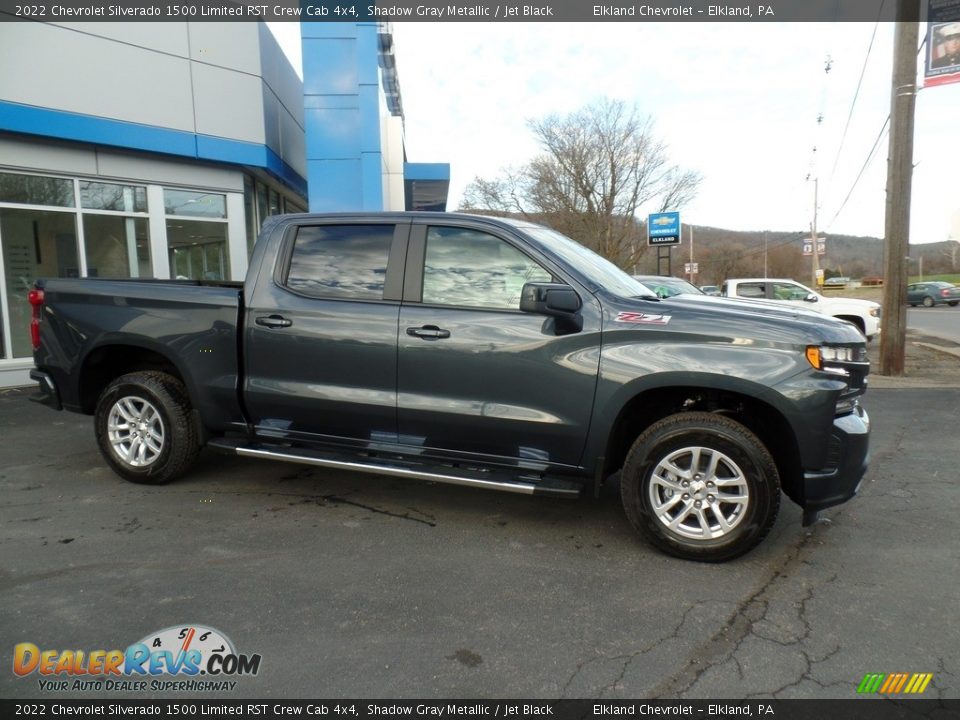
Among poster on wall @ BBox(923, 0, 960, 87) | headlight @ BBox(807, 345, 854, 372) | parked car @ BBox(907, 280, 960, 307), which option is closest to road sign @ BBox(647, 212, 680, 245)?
poster on wall @ BBox(923, 0, 960, 87)

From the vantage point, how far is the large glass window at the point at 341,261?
420cm

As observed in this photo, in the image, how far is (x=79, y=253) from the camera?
1015cm

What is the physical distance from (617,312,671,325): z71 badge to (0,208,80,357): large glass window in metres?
9.43

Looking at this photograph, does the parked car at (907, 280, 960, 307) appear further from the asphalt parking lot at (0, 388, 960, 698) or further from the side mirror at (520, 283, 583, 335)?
the side mirror at (520, 283, 583, 335)

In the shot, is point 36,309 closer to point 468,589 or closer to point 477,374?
point 477,374

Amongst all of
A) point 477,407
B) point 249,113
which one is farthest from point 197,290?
point 249,113

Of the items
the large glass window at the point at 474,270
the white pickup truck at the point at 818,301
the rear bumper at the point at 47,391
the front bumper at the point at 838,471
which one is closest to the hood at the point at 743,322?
the front bumper at the point at 838,471

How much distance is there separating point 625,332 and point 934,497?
287 centimetres

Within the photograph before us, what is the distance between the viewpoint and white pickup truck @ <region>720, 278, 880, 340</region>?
1370cm

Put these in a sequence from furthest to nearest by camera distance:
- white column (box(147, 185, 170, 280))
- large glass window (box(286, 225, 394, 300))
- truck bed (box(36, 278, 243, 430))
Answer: white column (box(147, 185, 170, 280)) → truck bed (box(36, 278, 243, 430)) → large glass window (box(286, 225, 394, 300))

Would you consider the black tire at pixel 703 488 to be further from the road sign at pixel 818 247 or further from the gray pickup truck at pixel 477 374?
the road sign at pixel 818 247

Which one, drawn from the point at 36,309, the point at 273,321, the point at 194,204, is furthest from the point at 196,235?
the point at 273,321

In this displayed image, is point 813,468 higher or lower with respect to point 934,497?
higher
